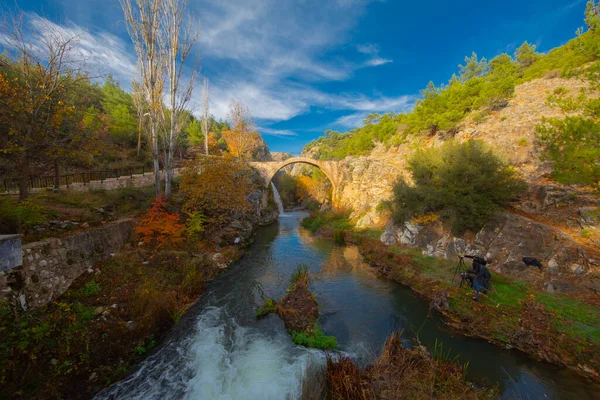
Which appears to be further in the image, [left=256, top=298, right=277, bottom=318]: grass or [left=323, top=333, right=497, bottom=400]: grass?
[left=256, top=298, right=277, bottom=318]: grass

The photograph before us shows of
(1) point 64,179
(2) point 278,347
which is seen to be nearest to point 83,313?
(2) point 278,347

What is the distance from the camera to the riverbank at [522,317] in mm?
6090

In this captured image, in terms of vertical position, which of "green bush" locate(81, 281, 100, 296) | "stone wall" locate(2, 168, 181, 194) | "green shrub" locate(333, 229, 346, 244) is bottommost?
"green shrub" locate(333, 229, 346, 244)

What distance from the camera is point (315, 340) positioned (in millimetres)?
7082

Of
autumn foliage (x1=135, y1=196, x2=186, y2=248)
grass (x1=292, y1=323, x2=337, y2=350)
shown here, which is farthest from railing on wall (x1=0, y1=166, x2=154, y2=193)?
grass (x1=292, y1=323, x2=337, y2=350)

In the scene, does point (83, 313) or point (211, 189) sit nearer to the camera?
point (83, 313)

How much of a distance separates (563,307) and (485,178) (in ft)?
19.9

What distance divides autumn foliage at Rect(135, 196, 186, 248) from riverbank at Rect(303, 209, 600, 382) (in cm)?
1193

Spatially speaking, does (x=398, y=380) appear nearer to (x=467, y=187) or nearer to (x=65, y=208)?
(x=467, y=187)

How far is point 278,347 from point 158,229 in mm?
8378

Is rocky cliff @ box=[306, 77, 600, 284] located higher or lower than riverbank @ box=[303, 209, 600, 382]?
higher

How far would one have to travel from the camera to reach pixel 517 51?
31016mm

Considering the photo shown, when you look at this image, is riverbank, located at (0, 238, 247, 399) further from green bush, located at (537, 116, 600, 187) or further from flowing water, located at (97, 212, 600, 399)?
green bush, located at (537, 116, 600, 187)

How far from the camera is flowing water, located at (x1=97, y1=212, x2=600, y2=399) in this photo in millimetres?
5441
